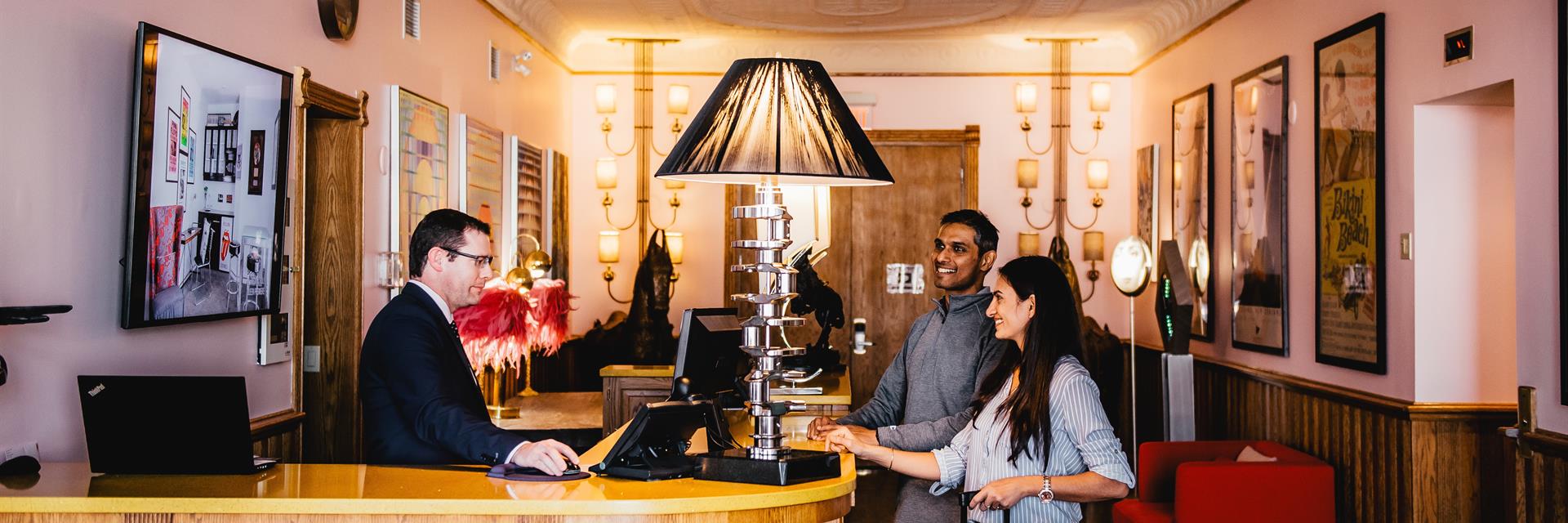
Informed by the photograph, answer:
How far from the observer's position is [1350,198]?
5734mm

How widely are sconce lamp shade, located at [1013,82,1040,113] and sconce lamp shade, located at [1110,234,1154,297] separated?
2149mm

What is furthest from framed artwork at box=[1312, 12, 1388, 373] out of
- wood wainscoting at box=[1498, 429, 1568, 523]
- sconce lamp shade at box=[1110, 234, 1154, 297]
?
sconce lamp shade at box=[1110, 234, 1154, 297]

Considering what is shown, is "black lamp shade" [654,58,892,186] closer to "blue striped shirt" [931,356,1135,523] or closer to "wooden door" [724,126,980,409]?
"blue striped shirt" [931,356,1135,523]

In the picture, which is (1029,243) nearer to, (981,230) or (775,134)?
(981,230)

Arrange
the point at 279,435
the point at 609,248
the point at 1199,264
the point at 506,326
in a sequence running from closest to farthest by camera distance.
Result: the point at 279,435 → the point at 506,326 → the point at 1199,264 → the point at 609,248

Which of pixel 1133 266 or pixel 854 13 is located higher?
pixel 854 13

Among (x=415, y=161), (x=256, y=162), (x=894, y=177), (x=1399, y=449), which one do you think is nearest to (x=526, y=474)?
(x=256, y=162)

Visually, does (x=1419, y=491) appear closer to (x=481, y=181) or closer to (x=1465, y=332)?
(x=1465, y=332)

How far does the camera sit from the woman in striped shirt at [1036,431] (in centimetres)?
305

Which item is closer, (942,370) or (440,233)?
(440,233)

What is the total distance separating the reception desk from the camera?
8.66 feet

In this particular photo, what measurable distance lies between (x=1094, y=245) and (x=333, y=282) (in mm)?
5652

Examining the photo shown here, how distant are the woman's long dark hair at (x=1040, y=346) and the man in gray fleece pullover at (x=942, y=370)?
323mm

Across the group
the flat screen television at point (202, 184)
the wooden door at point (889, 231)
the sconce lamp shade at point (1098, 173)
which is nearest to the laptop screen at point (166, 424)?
the flat screen television at point (202, 184)
